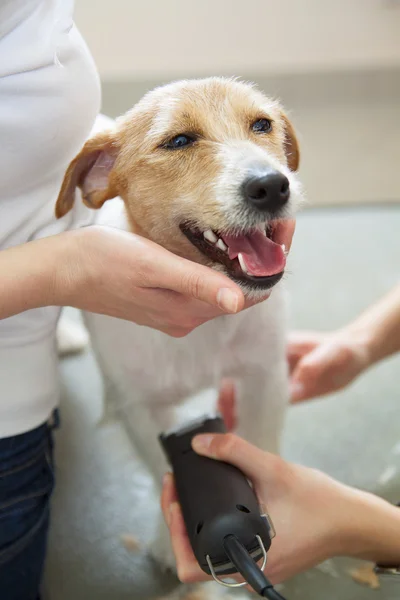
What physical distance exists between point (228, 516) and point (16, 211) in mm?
527

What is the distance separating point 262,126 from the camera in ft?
2.95

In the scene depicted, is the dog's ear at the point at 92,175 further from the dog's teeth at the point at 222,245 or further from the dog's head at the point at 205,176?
the dog's teeth at the point at 222,245

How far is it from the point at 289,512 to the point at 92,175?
0.57m

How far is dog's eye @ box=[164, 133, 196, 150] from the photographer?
863 millimetres

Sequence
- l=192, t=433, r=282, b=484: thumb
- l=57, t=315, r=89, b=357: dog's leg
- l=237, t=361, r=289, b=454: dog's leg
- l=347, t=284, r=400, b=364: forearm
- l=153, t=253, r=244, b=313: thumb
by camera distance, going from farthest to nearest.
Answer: l=57, t=315, r=89, b=357: dog's leg → l=347, t=284, r=400, b=364: forearm → l=237, t=361, r=289, b=454: dog's leg → l=192, t=433, r=282, b=484: thumb → l=153, t=253, r=244, b=313: thumb

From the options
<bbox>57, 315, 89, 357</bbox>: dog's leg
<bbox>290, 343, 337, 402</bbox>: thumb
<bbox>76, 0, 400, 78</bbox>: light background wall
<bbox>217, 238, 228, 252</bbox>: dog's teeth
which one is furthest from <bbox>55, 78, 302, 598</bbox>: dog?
<bbox>76, 0, 400, 78</bbox>: light background wall

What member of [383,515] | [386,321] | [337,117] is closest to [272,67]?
[337,117]

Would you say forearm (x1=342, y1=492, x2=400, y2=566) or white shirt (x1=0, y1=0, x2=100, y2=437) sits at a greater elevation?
white shirt (x1=0, y1=0, x2=100, y2=437)

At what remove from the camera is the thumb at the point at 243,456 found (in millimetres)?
940

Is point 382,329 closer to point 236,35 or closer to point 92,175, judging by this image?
A: point 92,175

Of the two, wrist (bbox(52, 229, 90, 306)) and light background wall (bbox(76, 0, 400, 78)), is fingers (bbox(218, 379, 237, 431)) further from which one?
light background wall (bbox(76, 0, 400, 78))

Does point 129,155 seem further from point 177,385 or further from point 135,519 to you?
point 135,519

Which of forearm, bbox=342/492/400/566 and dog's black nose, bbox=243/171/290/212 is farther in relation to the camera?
forearm, bbox=342/492/400/566

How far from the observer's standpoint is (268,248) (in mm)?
846
